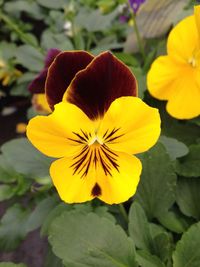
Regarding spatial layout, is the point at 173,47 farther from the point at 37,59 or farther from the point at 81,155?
the point at 37,59

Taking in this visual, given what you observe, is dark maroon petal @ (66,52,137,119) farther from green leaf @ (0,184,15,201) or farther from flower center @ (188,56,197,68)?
green leaf @ (0,184,15,201)

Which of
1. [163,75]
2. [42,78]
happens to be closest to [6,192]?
[42,78]

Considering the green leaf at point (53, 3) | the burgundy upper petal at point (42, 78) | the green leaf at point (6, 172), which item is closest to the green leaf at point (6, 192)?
the green leaf at point (6, 172)

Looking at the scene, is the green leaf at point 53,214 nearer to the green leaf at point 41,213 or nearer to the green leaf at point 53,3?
the green leaf at point 41,213

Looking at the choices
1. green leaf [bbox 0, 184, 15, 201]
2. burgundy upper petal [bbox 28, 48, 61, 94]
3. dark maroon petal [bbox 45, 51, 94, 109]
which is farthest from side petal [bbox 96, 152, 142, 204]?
green leaf [bbox 0, 184, 15, 201]

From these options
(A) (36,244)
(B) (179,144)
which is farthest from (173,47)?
(A) (36,244)

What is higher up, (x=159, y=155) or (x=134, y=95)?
(x=134, y=95)
